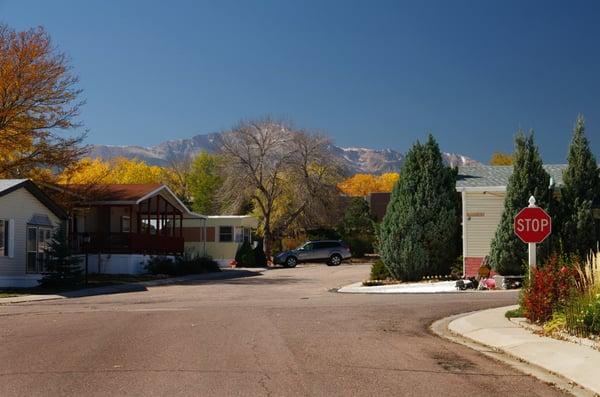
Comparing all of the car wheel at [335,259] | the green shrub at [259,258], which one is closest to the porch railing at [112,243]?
the green shrub at [259,258]

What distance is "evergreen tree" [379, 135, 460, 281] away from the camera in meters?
30.3

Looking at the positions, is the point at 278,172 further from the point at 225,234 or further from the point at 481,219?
the point at 481,219

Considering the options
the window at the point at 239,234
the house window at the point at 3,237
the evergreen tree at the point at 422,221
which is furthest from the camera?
the window at the point at 239,234

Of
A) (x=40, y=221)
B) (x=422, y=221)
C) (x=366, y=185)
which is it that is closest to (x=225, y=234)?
(x=40, y=221)

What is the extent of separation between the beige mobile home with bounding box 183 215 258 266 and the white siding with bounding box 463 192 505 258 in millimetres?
27591

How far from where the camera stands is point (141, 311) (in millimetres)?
20219

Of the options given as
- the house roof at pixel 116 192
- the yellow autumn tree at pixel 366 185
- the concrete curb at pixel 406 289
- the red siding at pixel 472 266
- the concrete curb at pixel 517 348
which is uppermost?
the yellow autumn tree at pixel 366 185

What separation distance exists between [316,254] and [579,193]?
93.7 feet

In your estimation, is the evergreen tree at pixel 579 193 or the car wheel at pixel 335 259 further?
the car wheel at pixel 335 259

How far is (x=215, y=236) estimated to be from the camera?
5647 cm

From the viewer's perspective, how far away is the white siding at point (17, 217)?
30.9m

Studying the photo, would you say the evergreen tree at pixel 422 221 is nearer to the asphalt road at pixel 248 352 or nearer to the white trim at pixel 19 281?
the asphalt road at pixel 248 352

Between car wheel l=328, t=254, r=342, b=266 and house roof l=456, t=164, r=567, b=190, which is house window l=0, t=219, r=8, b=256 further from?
car wheel l=328, t=254, r=342, b=266

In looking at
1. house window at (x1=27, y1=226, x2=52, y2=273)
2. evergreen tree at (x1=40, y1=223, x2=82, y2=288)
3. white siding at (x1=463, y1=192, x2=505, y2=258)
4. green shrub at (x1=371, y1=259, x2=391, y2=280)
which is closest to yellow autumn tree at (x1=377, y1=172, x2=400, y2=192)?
green shrub at (x1=371, y1=259, x2=391, y2=280)
